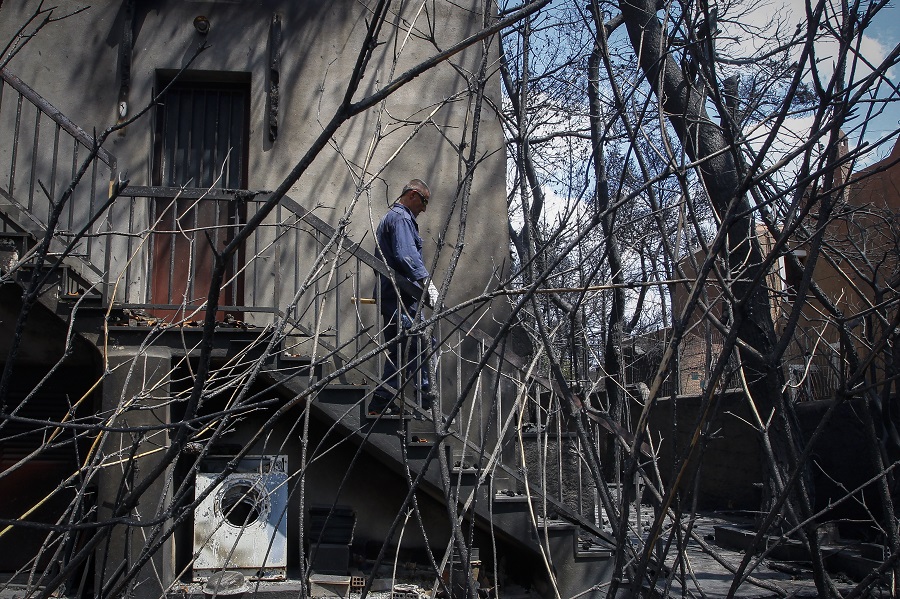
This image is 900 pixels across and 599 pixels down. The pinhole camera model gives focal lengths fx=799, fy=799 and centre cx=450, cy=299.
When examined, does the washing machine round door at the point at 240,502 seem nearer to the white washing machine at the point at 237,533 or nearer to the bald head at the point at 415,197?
the white washing machine at the point at 237,533

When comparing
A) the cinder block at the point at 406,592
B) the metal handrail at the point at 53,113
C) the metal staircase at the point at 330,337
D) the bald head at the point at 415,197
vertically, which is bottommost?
the cinder block at the point at 406,592

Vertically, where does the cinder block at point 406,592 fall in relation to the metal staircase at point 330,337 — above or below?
below

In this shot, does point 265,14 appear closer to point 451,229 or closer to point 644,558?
point 451,229

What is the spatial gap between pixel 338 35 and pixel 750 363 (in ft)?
16.9

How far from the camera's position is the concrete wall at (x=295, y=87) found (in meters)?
7.90

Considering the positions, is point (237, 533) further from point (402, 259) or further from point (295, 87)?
point (295, 87)

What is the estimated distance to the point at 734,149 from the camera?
2.01 meters

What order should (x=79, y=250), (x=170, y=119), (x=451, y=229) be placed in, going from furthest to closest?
(x=170, y=119)
(x=451, y=229)
(x=79, y=250)

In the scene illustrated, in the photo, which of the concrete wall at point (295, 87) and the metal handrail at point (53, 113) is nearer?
the metal handrail at point (53, 113)

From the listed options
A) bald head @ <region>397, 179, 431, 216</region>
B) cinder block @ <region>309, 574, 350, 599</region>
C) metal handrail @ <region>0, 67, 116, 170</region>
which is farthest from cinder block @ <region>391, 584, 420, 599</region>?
metal handrail @ <region>0, 67, 116, 170</region>

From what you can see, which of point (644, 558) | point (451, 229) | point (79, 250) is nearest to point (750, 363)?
point (451, 229)

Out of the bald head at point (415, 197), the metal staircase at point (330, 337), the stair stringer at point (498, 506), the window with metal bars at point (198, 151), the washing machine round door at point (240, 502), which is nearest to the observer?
the metal staircase at point (330, 337)

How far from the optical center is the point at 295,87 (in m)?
8.10

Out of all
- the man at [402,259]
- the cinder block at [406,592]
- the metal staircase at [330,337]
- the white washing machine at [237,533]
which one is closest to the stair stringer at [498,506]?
the metal staircase at [330,337]
